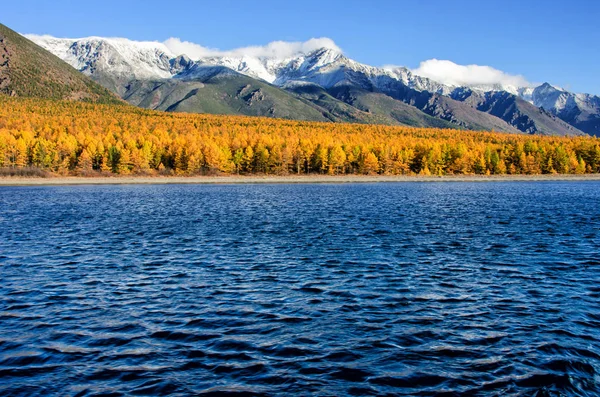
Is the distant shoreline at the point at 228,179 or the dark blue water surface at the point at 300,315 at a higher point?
the distant shoreline at the point at 228,179

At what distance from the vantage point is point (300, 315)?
22734 mm

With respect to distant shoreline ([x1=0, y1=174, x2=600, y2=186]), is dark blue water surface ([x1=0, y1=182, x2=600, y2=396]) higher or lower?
lower

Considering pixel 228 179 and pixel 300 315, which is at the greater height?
pixel 228 179

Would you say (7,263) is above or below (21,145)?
below

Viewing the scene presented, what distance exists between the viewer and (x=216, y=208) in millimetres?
82062

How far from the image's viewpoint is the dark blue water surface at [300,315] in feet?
53.4

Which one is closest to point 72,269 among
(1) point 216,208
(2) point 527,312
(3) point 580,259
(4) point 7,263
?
(4) point 7,263

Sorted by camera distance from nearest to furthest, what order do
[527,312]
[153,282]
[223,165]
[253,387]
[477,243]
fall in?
[253,387], [527,312], [153,282], [477,243], [223,165]

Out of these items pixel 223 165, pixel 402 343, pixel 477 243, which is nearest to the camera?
pixel 402 343

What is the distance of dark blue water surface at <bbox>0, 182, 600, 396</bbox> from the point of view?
1627cm

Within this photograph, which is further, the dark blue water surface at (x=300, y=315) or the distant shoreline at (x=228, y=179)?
the distant shoreline at (x=228, y=179)

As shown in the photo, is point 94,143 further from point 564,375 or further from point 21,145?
point 564,375

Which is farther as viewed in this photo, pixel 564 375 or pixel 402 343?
pixel 402 343

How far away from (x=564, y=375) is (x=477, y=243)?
92.9 ft
